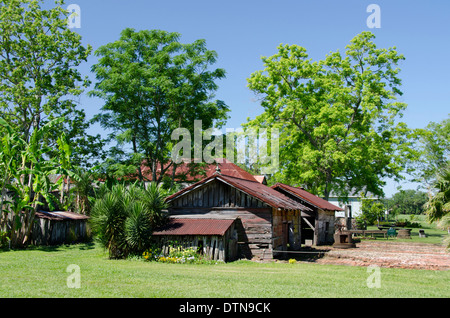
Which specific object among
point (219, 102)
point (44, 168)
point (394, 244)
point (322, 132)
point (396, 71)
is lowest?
point (394, 244)

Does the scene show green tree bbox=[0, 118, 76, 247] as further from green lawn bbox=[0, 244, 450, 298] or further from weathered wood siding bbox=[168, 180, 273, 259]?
weathered wood siding bbox=[168, 180, 273, 259]

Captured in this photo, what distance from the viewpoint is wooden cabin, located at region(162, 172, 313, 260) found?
2233cm

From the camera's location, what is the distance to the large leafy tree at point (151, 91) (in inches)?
1414

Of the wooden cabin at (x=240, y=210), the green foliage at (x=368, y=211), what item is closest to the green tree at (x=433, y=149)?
the green foliage at (x=368, y=211)

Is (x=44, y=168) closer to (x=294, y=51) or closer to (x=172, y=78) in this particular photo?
(x=172, y=78)

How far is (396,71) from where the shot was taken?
42.0m

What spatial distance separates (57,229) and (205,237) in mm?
14004

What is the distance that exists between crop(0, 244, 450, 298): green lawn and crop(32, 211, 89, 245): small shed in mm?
9434

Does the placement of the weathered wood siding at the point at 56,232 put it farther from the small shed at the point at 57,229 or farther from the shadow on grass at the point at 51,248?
the shadow on grass at the point at 51,248

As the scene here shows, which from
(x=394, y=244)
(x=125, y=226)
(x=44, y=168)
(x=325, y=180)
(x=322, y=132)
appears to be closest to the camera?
→ (x=125, y=226)

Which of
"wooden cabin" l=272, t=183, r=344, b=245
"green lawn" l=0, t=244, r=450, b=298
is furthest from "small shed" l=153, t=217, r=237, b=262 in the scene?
"wooden cabin" l=272, t=183, r=344, b=245

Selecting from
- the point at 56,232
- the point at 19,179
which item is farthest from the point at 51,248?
the point at 19,179
